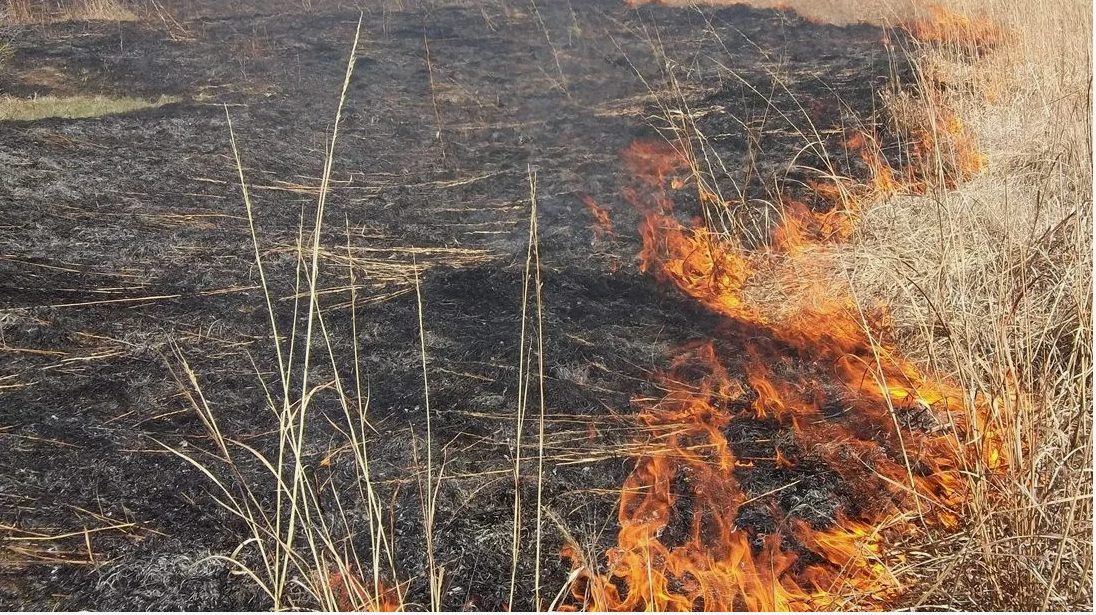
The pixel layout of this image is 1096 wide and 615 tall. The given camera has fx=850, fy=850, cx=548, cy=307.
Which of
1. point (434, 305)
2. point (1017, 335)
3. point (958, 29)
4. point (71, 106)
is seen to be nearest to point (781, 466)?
point (1017, 335)

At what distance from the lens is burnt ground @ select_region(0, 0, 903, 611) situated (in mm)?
1647

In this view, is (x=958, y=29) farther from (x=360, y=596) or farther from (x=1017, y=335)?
(x=360, y=596)

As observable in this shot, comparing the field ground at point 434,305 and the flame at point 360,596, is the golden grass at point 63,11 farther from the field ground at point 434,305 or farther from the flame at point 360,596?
the flame at point 360,596

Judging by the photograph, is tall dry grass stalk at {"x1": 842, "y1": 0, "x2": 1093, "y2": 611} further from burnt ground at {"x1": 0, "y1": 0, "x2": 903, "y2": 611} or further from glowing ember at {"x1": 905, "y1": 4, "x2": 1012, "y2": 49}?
glowing ember at {"x1": 905, "y1": 4, "x2": 1012, "y2": 49}

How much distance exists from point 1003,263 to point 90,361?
6.51 ft

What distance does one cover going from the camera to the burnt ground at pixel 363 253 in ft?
5.41

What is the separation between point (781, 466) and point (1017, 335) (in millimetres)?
520

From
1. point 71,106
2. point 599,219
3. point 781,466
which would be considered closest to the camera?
point 781,466

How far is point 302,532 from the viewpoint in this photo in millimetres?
1588

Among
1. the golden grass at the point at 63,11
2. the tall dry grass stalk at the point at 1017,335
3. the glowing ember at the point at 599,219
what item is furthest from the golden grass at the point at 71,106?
the tall dry grass stalk at the point at 1017,335

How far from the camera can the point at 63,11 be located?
4141mm

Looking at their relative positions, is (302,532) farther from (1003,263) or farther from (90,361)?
(1003,263)

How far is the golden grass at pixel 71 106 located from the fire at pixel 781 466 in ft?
7.34

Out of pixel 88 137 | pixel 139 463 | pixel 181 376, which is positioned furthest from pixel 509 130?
pixel 139 463
